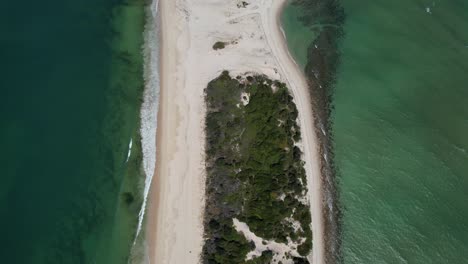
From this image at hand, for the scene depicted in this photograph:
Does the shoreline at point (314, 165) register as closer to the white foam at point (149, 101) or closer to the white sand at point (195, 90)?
the white sand at point (195, 90)

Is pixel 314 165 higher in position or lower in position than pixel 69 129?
lower

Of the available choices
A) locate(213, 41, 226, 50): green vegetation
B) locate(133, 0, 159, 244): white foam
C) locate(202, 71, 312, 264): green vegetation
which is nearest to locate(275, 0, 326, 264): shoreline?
locate(202, 71, 312, 264): green vegetation

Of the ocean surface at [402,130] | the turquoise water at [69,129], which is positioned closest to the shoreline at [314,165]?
the ocean surface at [402,130]

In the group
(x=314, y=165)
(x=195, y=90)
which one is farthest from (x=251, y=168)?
(x=195, y=90)

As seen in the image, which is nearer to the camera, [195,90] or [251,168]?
[251,168]

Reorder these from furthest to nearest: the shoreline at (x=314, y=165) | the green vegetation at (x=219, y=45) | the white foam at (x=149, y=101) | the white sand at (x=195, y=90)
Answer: the green vegetation at (x=219, y=45) → the white foam at (x=149, y=101) → the shoreline at (x=314, y=165) → the white sand at (x=195, y=90)

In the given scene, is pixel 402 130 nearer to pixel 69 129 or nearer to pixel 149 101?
pixel 149 101

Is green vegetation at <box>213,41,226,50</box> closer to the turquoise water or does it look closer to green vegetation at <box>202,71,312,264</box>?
green vegetation at <box>202,71,312,264</box>
